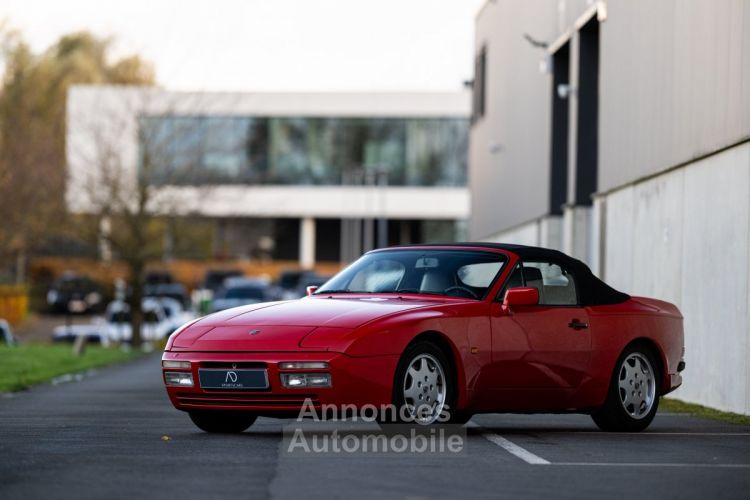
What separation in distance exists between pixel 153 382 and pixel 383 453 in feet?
40.6

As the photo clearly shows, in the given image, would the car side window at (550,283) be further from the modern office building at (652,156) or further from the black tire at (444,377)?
the modern office building at (652,156)

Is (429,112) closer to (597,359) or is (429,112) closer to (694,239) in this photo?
(694,239)

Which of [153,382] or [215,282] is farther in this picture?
[215,282]

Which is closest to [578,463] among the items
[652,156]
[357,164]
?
[652,156]

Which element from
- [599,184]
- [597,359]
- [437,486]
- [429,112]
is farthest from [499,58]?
[429,112]

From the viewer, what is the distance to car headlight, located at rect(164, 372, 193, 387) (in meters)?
11.3

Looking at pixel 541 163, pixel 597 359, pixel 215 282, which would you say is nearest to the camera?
pixel 597 359

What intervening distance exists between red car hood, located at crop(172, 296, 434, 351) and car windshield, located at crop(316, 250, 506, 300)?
348 mm

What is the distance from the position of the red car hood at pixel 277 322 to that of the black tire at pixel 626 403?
1.79 meters

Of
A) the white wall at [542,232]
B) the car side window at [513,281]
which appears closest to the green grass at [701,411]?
the car side window at [513,281]

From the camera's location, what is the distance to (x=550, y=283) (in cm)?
1252

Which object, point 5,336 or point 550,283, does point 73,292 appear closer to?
point 5,336

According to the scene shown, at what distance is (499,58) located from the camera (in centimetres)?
4022

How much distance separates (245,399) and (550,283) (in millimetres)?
2736
